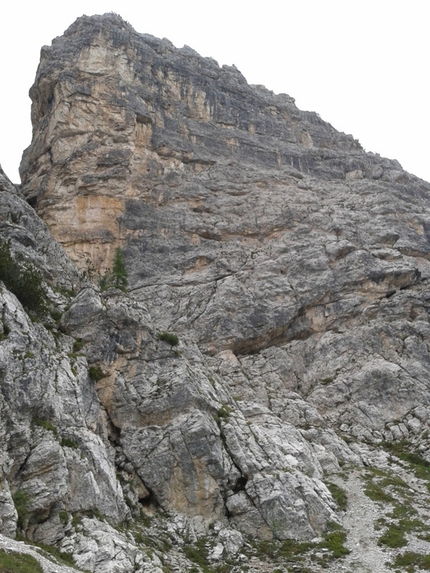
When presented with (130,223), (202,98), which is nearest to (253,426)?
(130,223)

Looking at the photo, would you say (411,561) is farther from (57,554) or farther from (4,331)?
(4,331)

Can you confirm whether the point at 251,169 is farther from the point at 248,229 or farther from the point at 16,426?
the point at 16,426

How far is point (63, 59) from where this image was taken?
9094 centimetres

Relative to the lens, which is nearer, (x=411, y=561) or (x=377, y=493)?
(x=411, y=561)

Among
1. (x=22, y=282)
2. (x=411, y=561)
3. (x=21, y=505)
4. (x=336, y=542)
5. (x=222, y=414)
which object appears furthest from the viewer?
(x=222, y=414)

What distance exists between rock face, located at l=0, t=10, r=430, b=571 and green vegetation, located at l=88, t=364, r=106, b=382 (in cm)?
13

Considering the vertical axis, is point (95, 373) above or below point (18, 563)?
above

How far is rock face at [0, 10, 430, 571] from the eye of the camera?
34438 mm

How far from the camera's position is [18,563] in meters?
21.4

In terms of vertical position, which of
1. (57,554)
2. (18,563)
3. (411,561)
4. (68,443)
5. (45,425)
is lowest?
(411,561)

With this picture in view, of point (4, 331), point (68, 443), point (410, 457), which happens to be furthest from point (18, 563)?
point (410, 457)

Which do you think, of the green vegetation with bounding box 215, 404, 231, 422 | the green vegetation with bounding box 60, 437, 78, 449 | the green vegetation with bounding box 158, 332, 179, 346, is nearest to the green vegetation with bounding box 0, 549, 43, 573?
the green vegetation with bounding box 60, 437, 78, 449

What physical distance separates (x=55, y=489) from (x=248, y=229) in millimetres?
60128

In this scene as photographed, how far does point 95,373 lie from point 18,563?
68.3 feet
